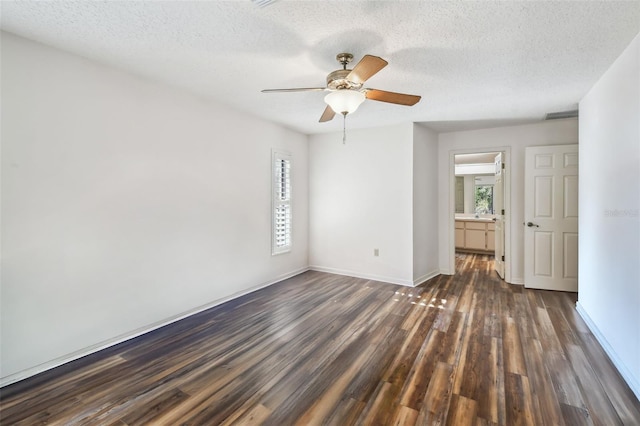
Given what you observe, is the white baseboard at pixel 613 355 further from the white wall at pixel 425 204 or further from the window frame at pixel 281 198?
the window frame at pixel 281 198

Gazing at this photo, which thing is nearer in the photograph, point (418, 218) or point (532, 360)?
point (532, 360)

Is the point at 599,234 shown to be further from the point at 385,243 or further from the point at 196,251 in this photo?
the point at 196,251

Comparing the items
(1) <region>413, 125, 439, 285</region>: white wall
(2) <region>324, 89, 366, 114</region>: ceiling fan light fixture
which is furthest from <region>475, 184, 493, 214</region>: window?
(2) <region>324, 89, 366, 114</region>: ceiling fan light fixture

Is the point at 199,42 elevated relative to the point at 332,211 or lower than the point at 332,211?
elevated

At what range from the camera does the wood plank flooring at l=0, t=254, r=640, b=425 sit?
1.77 m

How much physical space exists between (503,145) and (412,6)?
145 inches

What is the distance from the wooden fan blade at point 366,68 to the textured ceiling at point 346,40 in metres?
0.27

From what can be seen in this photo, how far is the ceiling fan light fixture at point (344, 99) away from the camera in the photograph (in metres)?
2.21

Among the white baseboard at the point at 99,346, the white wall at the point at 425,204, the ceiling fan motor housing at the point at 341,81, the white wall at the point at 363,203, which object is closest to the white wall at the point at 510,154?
the white wall at the point at 425,204

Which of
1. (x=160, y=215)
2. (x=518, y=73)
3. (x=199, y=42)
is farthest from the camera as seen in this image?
(x=160, y=215)

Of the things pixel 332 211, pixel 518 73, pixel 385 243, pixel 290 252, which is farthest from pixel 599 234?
pixel 290 252

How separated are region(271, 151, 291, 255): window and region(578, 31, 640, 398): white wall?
3703mm

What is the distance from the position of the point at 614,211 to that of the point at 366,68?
2378 mm

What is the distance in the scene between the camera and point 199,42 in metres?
2.14
